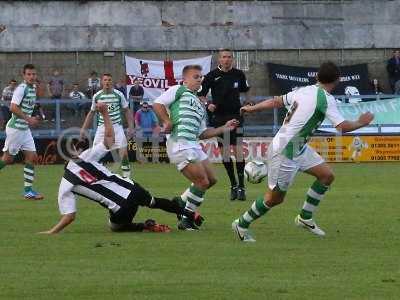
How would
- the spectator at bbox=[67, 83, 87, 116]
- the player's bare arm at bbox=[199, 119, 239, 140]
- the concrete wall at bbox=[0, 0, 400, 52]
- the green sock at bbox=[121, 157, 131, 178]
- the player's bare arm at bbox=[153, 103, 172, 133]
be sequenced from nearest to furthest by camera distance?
1. the player's bare arm at bbox=[199, 119, 239, 140]
2. the player's bare arm at bbox=[153, 103, 172, 133]
3. the green sock at bbox=[121, 157, 131, 178]
4. the spectator at bbox=[67, 83, 87, 116]
5. the concrete wall at bbox=[0, 0, 400, 52]

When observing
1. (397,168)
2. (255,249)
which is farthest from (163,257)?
(397,168)

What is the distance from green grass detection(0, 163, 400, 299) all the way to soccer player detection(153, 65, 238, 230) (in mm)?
480

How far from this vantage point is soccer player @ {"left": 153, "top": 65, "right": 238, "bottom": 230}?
14180mm

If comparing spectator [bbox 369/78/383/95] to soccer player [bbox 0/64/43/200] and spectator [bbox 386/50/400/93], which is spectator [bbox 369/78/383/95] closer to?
spectator [bbox 386/50/400/93]

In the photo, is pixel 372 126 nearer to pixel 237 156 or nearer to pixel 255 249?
pixel 237 156

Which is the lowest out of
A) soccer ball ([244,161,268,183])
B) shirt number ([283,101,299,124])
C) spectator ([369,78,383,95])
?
spectator ([369,78,383,95])

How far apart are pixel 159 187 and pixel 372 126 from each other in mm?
11499

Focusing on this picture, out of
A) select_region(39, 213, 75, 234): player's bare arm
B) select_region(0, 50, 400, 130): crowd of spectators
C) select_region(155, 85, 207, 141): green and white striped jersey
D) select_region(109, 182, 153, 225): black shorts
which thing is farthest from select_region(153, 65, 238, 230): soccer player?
select_region(0, 50, 400, 130): crowd of spectators

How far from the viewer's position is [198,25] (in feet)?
120

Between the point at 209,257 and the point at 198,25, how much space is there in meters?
25.5

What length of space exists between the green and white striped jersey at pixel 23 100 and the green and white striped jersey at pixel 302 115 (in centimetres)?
759

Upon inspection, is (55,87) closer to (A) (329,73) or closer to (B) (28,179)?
(B) (28,179)

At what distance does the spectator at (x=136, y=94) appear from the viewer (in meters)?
32.2

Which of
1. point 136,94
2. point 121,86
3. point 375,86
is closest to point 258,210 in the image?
point 136,94
